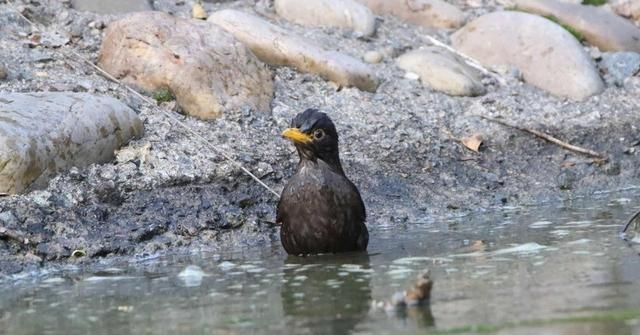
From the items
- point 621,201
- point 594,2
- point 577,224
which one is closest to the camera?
point 577,224

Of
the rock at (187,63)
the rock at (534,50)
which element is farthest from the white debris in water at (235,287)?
the rock at (534,50)

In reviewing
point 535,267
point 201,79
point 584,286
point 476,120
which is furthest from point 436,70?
point 584,286

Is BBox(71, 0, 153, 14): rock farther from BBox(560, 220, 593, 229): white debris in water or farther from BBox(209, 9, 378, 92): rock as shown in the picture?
BBox(560, 220, 593, 229): white debris in water

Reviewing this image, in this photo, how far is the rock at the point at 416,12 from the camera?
13.4m

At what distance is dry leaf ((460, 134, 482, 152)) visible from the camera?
10648 millimetres

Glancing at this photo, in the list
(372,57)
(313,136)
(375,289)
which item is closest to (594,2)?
(372,57)

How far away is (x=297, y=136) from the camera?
7.55 meters

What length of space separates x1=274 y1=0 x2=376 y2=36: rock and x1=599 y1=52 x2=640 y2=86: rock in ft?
8.60

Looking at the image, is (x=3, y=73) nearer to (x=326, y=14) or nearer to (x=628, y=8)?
(x=326, y=14)

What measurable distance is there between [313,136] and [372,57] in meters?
4.65

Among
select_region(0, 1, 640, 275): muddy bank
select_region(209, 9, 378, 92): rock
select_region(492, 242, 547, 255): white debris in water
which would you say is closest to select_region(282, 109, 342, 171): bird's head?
select_region(0, 1, 640, 275): muddy bank

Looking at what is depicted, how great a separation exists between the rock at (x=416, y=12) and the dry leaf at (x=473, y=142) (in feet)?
9.66

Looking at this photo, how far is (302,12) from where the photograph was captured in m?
12.5

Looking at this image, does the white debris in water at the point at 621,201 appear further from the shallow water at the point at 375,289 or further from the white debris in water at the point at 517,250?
the white debris in water at the point at 517,250
